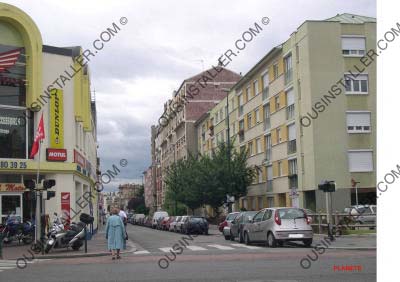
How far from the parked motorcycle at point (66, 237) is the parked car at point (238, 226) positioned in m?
7.15

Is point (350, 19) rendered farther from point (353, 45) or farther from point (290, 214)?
point (290, 214)

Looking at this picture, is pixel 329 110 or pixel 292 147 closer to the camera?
pixel 329 110

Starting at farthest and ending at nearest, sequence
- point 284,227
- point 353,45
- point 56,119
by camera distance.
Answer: point 353,45 → point 56,119 → point 284,227

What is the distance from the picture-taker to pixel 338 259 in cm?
1517

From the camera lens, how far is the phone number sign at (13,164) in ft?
83.1

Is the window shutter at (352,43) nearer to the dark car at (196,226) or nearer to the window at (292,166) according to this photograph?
the window at (292,166)

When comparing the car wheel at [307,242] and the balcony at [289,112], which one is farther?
the balcony at [289,112]

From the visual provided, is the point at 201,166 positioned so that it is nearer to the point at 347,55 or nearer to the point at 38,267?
the point at 347,55

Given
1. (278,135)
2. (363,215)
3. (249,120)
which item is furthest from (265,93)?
(363,215)

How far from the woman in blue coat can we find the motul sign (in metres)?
9.65

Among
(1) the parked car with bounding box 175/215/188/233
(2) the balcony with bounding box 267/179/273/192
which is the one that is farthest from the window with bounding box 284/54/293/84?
(1) the parked car with bounding box 175/215/188/233

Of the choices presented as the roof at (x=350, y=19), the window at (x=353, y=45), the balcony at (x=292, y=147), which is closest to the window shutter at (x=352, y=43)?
the window at (x=353, y=45)

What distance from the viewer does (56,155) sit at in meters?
26.8

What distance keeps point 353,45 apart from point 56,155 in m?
24.0
